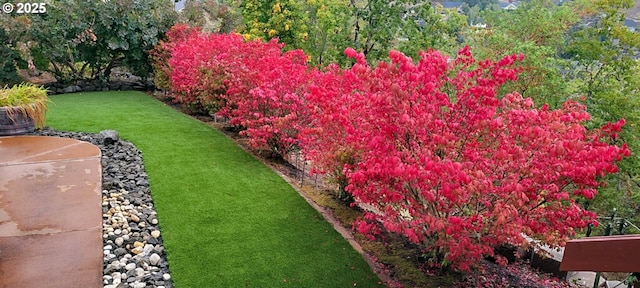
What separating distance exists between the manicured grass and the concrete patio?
736mm

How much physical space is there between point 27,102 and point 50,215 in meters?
4.01

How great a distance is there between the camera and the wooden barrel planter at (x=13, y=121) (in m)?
7.77

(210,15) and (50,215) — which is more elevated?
(210,15)

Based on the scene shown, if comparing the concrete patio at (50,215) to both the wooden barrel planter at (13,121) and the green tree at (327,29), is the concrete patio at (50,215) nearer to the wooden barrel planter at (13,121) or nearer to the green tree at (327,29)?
the wooden barrel planter at (13,121)

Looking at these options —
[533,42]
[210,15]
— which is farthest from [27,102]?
[533,42]

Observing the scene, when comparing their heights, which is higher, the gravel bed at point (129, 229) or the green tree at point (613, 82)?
the green tree at point (613, 82)

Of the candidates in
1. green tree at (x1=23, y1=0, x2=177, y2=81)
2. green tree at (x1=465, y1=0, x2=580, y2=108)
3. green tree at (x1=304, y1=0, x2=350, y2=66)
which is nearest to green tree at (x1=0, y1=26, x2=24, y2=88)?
green tree at (x1=23, y1=0, x2=177, y2=81)

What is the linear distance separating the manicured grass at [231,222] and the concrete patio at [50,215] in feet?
2.41

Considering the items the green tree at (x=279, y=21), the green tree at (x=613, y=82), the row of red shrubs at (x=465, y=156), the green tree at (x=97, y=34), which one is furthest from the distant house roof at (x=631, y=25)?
the green tree at (x=97, y=34)

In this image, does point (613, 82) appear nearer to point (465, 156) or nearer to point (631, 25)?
point (465, 156)

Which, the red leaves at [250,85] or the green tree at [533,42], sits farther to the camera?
the green tree at [533,42]

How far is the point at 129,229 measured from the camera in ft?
16.4

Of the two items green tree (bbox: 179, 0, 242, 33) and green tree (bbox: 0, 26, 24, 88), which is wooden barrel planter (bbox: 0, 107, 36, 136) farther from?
green tree (bbox: 179, 0, 242, 33)

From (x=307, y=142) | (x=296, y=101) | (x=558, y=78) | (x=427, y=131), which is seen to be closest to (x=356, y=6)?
(x=558, y=78)
